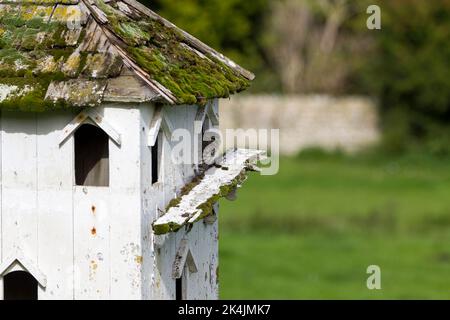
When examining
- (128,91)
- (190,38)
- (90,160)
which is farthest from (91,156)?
(190,38)

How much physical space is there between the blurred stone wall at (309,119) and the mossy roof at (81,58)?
68.5ft

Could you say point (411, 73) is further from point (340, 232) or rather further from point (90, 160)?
point (90, 160)

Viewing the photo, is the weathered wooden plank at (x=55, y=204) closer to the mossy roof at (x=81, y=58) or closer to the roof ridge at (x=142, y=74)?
the mossy roof at (x=81, y=58)

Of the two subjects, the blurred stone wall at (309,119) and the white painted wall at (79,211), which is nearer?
the white painted wall at (79,211)

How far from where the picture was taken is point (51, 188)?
7281 millimetres

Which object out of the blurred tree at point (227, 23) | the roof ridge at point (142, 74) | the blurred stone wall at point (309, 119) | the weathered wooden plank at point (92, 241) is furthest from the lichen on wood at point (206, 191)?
the blurred tree at point (227, 23)

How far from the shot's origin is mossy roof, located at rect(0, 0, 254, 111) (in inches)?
277

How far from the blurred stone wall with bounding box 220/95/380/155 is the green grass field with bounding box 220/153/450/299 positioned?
219 cm

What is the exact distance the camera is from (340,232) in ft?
65.3

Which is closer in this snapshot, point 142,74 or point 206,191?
point 142,74

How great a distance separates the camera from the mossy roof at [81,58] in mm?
7035

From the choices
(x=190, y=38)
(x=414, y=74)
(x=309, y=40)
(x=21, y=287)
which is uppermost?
(x=309, y=40)

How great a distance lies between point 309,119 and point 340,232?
977cm
